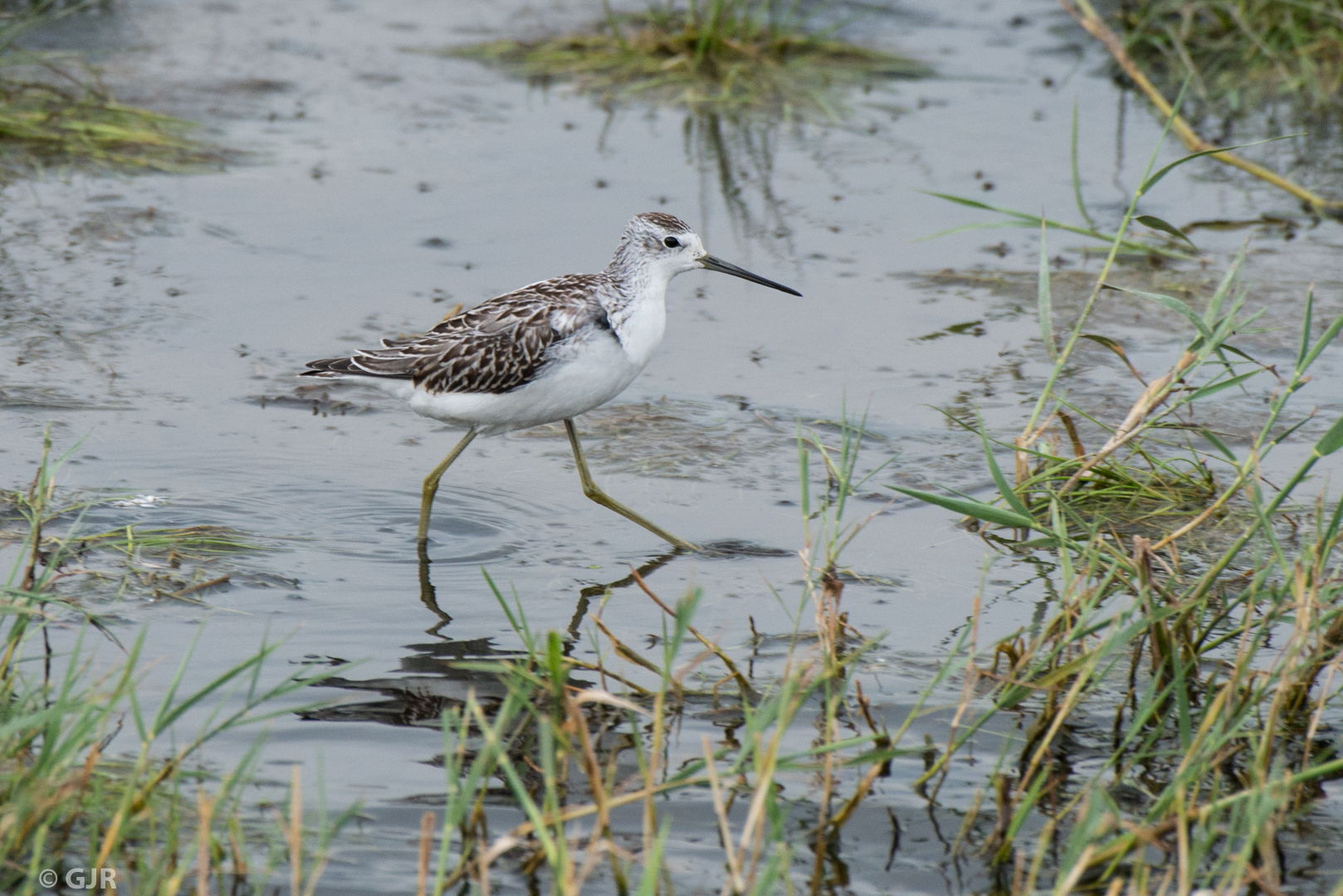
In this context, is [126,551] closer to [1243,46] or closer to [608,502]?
[608,502]

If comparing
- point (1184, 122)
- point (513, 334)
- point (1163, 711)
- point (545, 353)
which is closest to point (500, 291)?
point (513, 334)

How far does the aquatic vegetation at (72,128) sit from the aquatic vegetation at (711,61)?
3068 millimetres

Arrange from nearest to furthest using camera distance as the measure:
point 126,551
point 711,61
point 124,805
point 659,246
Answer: point 124,805
point 126,551
point 659,246
point 711,61

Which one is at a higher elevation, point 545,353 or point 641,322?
point 641,322

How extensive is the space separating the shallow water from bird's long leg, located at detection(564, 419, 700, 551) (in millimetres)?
85

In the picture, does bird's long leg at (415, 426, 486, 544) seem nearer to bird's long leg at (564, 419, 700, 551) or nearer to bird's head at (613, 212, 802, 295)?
bird's long leg at (564, 419, 700, 551)

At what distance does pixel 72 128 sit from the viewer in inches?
375

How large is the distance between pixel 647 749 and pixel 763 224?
5.70m

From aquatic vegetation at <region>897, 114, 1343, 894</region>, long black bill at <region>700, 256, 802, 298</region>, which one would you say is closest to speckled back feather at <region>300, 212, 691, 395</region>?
long black bill at <region>700, 256, 802, 298</region>

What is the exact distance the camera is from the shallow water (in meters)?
5.06

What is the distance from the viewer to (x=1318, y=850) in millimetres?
3883

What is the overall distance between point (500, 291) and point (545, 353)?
2677mm

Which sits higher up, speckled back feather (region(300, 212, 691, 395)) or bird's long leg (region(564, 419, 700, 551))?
speckled back feather (region(300, 212, 691, 395))

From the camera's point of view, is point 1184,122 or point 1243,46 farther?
point 1243,46
